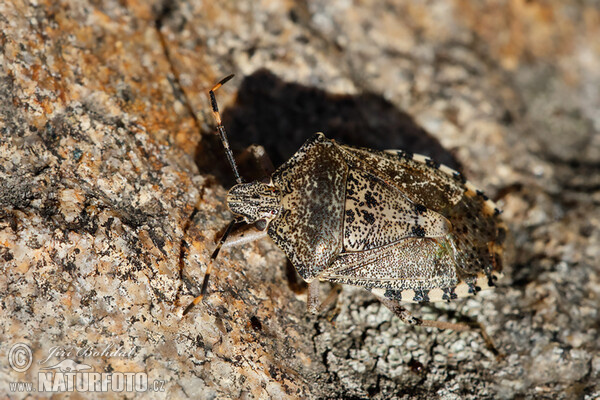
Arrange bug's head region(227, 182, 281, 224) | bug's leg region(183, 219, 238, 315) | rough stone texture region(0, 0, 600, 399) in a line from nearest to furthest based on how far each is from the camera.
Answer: rough stone texture region(0, 0, 600, 399), bug's leg region(183, 219, 238, 315), bug's head region(227, 182, 281, 224)

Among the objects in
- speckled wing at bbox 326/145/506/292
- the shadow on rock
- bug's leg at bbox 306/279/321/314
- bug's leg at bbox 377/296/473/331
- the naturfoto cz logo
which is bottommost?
the naturfoto cz logo

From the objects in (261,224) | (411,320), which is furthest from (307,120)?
(411,320)

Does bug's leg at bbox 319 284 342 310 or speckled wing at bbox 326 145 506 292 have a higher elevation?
speckled wing at bbox 326 145 506 292

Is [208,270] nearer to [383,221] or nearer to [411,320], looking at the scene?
[383,221]

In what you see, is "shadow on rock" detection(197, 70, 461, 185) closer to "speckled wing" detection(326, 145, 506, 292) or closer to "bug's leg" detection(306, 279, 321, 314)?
"speckled wing" detection(326, 145, 506, 292)

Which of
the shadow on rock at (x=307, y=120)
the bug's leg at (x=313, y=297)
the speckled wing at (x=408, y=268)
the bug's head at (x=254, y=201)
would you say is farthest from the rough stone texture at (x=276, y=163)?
the speckled wing at (x=408, y=268)
